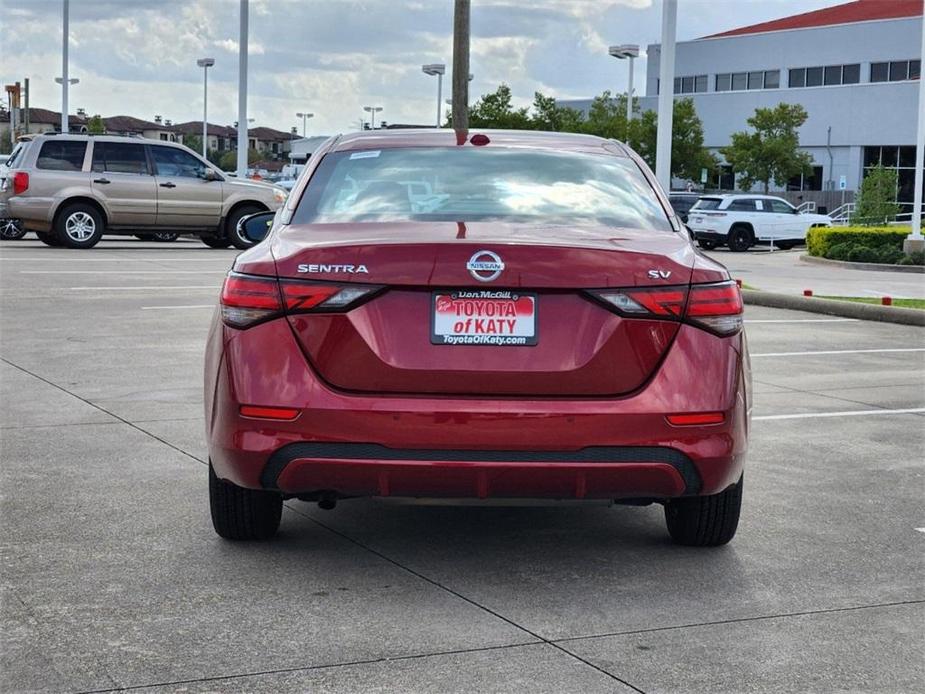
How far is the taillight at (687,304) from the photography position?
188 inches

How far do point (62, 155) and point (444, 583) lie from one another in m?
20.4

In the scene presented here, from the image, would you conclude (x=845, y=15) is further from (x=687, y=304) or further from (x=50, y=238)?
(x=687, y=304)

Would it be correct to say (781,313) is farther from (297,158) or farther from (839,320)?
(297,158)

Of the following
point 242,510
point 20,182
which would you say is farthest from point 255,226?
point 20,182

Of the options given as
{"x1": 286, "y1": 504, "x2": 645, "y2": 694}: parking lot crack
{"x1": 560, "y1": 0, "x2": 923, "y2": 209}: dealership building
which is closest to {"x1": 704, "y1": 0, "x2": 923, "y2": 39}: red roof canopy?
{"x1": 560, "y1": 0, "x2": 923, "y2": 209}: dealership building

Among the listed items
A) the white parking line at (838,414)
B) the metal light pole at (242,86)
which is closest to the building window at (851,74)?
the metal light pole at (242,86)

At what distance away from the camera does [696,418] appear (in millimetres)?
4816

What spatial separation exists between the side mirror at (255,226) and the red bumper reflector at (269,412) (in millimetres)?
1746

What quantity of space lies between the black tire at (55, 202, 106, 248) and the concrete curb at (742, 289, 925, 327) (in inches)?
452

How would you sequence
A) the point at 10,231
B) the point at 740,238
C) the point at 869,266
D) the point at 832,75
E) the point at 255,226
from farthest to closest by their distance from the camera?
the point at 832,75 → the point at 740,238 → the point at 869,266 → the point at 10,231 → the point at 255,226

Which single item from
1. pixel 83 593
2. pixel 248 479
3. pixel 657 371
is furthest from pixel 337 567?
pixel 657 371

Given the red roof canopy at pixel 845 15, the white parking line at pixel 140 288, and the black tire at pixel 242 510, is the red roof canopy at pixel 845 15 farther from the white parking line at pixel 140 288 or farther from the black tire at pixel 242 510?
the black tire at pixel 242 510

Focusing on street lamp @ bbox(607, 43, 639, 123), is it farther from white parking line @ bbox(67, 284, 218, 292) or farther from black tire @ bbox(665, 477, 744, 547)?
black tire @ bbox(665, 477, 744, 547)

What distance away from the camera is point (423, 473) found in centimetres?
471
